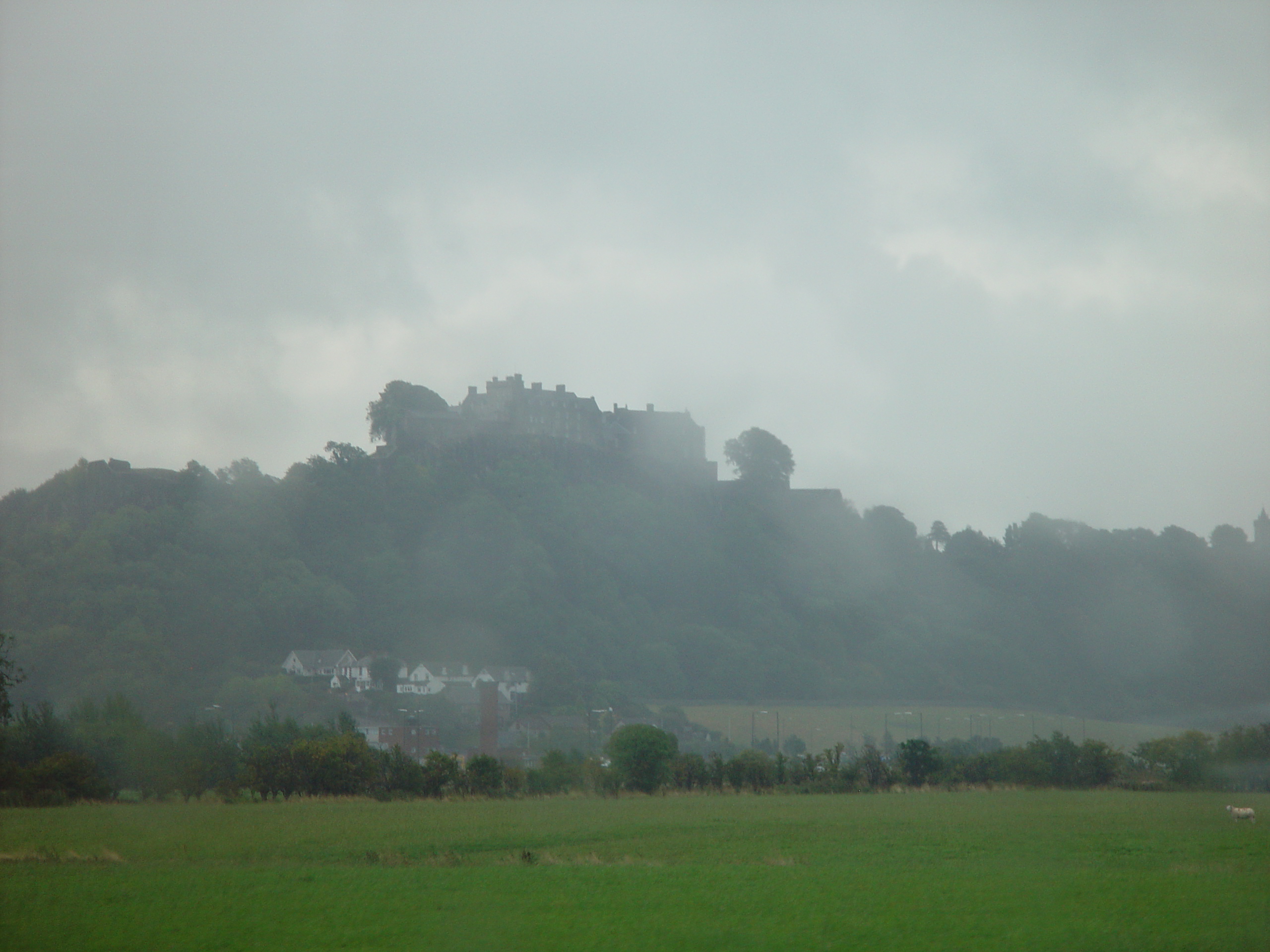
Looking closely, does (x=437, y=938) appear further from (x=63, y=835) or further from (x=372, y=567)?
(x=372, y=567)

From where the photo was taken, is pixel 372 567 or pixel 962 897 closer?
pixel 962 897

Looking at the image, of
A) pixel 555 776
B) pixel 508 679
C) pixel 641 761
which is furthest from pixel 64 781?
pixel 508 679

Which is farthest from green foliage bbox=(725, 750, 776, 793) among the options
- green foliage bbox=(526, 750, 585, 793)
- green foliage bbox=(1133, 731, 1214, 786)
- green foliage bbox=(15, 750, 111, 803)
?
green foliage bbox=(15, 750, 111, 803)

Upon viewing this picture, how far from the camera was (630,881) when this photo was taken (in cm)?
1689

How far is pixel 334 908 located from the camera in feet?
48.4

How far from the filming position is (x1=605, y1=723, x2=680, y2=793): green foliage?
1436 inches

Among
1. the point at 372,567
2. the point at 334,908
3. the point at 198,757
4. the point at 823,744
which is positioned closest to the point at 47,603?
the point at 372,567

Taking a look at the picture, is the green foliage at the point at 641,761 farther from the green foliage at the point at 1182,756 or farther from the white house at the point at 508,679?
the white house at the point at 508,679

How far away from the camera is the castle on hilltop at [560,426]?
329ft

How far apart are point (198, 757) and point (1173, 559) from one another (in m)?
80.2

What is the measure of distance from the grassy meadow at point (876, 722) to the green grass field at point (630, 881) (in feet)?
125

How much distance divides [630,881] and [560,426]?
89.4m

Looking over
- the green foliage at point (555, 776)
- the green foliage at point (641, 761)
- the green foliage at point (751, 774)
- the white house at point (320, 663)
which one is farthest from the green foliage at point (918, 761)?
the white house at point (320, 663)

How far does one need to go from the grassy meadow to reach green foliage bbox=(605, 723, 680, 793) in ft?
87.9
